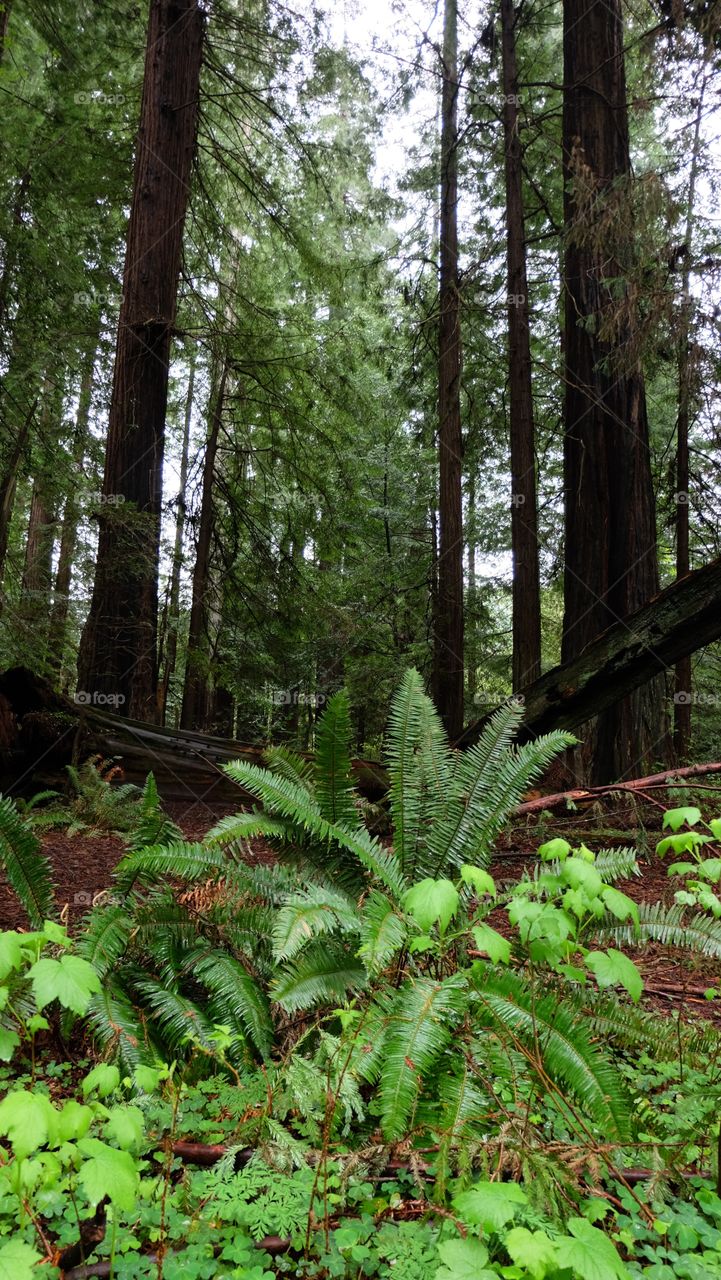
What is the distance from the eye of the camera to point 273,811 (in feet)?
8.75

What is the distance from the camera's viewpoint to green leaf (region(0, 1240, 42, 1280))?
3.47 ft

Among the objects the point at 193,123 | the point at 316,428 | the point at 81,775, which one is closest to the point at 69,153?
the point at 193,123

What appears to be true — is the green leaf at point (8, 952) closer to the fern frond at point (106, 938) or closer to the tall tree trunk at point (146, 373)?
the fern frond at point (106, 938)

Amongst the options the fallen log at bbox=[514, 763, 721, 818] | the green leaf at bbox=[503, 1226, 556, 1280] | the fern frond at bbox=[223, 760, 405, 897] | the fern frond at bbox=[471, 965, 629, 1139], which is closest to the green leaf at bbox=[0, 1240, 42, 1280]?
the green leaf at bbox=[503, 1226, 556, 1280]

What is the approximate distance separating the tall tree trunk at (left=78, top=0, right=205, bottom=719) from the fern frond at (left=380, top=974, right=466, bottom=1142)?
15.0 feet

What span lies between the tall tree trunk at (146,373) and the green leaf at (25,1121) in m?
4.88

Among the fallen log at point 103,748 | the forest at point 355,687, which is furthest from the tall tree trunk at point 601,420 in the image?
the fallen log at point 103,748

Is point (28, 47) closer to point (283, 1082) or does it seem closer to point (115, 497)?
point (115, 497)

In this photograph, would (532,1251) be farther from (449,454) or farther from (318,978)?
(449,454)

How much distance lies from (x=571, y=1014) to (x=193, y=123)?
8.77 metres

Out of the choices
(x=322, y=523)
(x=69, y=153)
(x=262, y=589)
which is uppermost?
(x=69, y=153)

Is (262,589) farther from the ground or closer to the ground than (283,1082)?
farther from the ground

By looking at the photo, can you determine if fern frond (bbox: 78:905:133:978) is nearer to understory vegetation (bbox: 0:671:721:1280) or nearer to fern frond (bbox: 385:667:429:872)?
understory vegetation (bbox: 0:671:721:1280)

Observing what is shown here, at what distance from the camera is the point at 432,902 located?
60.8 inches
